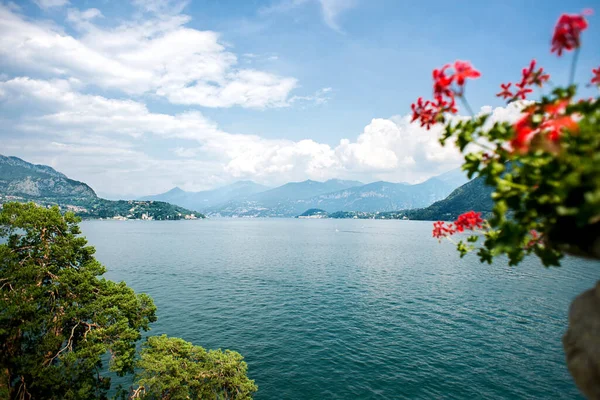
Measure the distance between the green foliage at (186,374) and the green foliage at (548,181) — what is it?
23523 millimetres

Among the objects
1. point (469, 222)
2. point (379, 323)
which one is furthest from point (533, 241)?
point (379, 323)

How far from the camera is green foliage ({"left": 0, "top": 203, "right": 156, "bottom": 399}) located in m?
21.6

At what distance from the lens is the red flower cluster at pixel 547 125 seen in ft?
12.8

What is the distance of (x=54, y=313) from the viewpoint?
922 inches

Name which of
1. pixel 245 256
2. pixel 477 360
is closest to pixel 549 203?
pixel 477 360

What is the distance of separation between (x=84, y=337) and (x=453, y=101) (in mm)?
28587

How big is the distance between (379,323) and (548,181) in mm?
45071

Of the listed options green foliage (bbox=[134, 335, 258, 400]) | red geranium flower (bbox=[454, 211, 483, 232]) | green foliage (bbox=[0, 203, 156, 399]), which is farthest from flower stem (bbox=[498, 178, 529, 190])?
green foliage (bbox=[0, 203, 156, 399])

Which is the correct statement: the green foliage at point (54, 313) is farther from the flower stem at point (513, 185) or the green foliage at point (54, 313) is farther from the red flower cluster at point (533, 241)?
the flower stem at point (513, 185)

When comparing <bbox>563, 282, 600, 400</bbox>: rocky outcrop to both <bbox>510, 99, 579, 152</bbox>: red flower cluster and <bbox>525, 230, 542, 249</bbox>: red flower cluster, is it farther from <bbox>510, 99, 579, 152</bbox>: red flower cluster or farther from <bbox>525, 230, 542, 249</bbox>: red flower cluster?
<bbox>510, 99, 579, 152</bbox>: red flower cluster

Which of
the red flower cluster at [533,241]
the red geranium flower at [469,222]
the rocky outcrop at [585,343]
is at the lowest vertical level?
the rocky outcrop at [585,343]

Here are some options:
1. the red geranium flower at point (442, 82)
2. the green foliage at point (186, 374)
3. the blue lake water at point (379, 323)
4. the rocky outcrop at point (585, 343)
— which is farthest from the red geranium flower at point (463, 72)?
the blue lake water at point (379, 323)

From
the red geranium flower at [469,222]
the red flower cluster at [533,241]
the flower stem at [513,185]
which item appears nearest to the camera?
the flower stem at [513,185]

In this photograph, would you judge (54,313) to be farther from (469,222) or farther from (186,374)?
(469,222)
